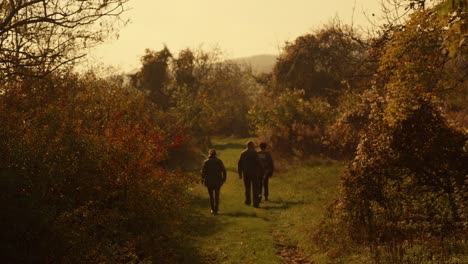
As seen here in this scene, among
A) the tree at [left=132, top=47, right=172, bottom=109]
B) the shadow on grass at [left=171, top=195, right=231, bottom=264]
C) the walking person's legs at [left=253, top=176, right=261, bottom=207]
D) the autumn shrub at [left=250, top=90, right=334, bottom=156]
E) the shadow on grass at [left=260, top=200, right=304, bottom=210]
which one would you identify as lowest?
the shadow on grass at [left=171, top=195, right=231, bottom=264]

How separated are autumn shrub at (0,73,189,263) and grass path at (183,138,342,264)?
1293 millimetres

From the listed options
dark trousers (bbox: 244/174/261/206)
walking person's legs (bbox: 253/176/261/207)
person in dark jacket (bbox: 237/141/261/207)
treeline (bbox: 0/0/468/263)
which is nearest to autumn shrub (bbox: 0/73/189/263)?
treeline (bbox: 0/0/468/263)

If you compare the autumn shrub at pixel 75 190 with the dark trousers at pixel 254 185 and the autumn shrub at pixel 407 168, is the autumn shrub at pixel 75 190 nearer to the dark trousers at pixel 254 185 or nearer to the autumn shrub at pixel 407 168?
the dark trousers at pixel 254 185

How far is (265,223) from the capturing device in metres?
15.3

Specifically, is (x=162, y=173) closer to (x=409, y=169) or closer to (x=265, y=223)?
(x=265, y=223)

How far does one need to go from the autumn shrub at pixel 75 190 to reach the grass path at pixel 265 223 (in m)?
1.29

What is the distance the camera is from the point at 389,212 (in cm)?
1156

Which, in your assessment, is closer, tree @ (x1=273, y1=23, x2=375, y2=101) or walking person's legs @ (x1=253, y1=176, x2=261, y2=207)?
walking person's legs @ (x1=253, y1=176, x2=261, y2=207)

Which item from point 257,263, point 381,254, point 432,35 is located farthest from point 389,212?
point 432,35

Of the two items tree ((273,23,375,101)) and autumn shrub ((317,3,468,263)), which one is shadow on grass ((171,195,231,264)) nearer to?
autumn shrub ((317,3,468,263))

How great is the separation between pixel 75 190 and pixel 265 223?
6.93m

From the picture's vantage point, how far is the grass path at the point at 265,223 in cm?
Answer: 1220

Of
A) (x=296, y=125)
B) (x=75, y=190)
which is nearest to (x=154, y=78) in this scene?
(x=296, y=125)

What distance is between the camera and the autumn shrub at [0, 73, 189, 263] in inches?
327
